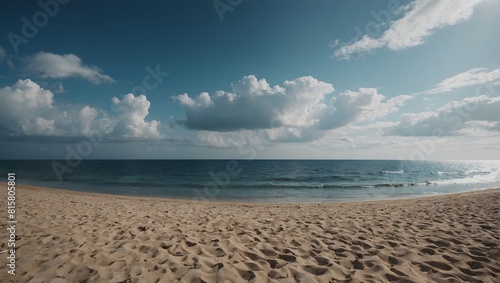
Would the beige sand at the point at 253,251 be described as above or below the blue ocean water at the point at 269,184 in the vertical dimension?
above

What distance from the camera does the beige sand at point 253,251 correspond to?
4.12 meters

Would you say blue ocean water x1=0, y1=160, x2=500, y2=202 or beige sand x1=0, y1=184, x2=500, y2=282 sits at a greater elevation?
beige sand x1=0, y1=184, x2=500, y2=282

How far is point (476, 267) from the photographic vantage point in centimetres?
445

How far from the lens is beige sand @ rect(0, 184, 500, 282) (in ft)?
13.5

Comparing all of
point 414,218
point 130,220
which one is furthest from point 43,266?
Answer: point 414,218

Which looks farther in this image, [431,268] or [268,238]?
[268,238]

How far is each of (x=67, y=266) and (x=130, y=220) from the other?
151 inches

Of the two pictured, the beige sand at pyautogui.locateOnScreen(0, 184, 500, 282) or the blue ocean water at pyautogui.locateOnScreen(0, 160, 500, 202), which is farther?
the blue ocean water at pyautogui.locateOnScreen(0, 160, 500, 202)

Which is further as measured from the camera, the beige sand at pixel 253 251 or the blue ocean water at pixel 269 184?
the blue ocean water at pixel 269 184

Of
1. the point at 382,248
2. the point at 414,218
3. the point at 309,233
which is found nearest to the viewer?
the point at 382,248

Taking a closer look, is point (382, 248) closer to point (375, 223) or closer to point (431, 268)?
point (431, 268)

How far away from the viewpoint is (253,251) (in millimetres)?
5246

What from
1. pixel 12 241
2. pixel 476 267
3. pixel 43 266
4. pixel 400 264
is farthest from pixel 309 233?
pixel 12 241

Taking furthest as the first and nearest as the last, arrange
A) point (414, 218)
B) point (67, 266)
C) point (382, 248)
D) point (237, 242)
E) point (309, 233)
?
1. point (414, 218)
2. point (309, 233)
3. point (237, 242)
4. point (382, 248)
5. point (67, 266)
